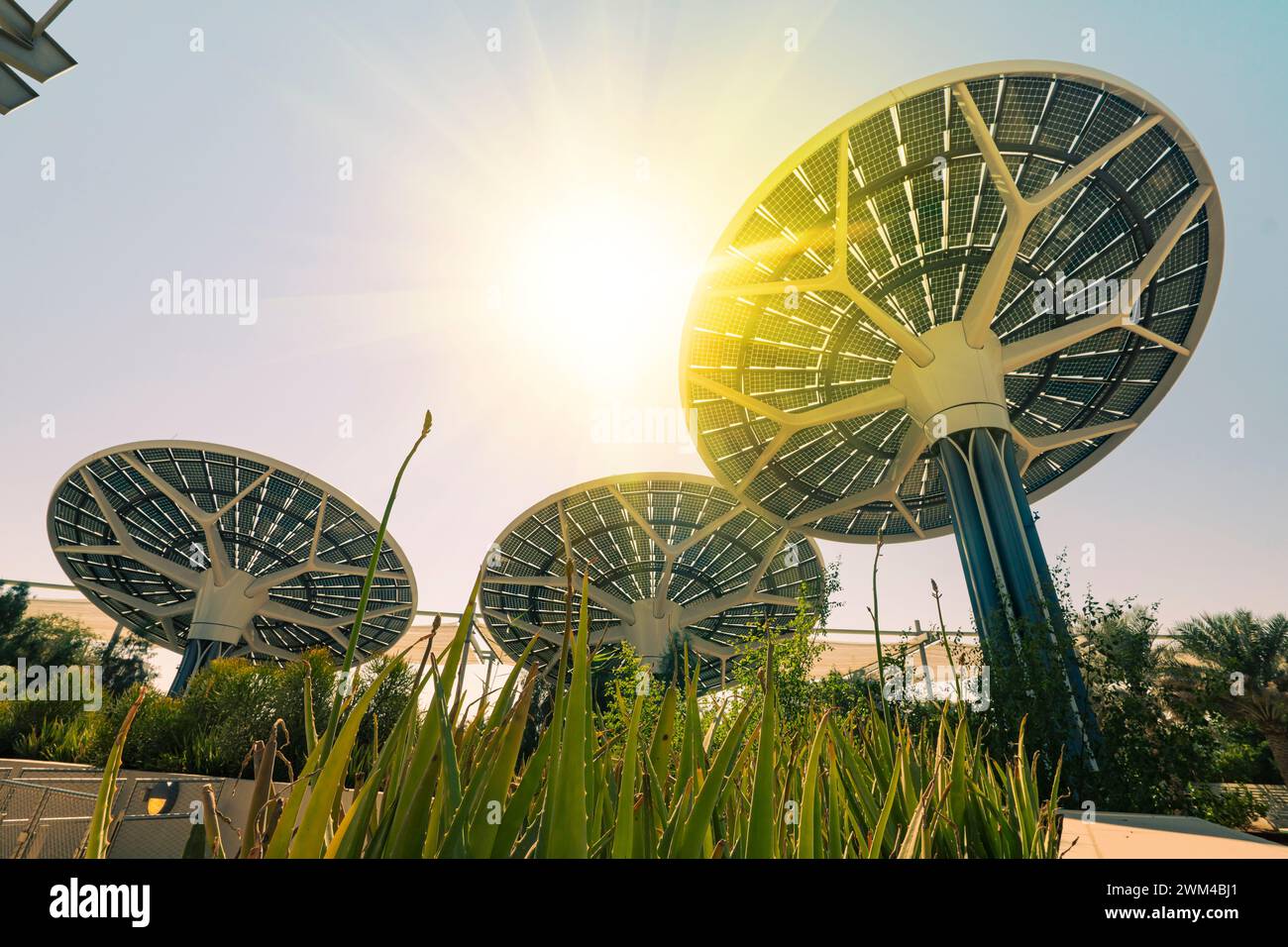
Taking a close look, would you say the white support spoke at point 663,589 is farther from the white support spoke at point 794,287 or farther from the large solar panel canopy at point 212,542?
the white support spoke at point 794,287

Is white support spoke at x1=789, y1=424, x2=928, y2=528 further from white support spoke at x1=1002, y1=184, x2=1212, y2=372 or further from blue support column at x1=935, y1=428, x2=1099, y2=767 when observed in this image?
white support spoke at x1=1002, y1=184, x2=1212, y2=372

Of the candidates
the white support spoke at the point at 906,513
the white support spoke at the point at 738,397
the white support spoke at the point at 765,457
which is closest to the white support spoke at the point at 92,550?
the white support spoke at the point at 738,397

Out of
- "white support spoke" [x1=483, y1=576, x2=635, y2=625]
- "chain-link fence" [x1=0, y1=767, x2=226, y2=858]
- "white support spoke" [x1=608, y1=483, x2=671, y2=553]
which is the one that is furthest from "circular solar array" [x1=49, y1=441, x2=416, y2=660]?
"chain-link fence" [x1=0, y1=767, x2=226, y2=858]

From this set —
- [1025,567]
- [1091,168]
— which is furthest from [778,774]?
[1091,168]

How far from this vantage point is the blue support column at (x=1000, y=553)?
34.8ft

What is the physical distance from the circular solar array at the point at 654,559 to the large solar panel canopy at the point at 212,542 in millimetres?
5475

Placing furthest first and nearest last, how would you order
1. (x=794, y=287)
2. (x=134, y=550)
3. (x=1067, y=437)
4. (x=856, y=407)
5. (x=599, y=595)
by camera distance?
(x=599, y=595) → (x=134, y=550) → (x=1067, y=437) → (x=856, y=407) → (x=794, y=287)

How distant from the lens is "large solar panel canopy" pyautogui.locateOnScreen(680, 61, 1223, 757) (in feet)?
42.3

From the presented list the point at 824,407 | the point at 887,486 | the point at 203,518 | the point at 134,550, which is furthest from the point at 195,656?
the point at 887,486

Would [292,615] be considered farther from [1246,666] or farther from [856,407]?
[1246,666]

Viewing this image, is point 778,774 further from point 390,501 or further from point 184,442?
point 184,442

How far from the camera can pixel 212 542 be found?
24250 mm

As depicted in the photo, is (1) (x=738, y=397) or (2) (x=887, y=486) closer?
(1) (x=738, y=397)

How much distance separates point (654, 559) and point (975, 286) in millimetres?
15750
